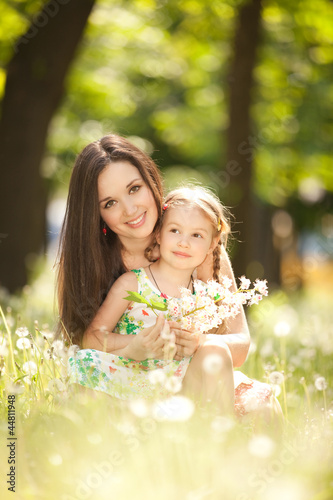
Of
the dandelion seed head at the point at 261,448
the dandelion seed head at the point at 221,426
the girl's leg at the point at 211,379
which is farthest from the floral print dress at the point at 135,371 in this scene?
the dandelion seed head at the point at 261,448

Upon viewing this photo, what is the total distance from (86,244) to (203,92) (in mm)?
11716

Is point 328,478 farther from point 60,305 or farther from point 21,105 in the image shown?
point 21,105

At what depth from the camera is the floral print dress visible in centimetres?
319

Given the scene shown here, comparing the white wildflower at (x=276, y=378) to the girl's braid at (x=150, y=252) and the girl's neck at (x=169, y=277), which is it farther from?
the girl's braid at (x=150, y=252)

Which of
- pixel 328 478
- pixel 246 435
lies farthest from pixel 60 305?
pixel 328 478

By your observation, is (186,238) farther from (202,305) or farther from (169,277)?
(202,305)

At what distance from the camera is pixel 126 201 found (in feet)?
11.9

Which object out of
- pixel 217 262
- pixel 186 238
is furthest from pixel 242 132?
pixel 186 238

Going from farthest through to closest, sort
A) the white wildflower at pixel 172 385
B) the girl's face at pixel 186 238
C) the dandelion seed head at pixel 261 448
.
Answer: the girl's face at pixel 186 238, the white wildflower at pixel 172 385, the dandelion seed head at pixel 261 448

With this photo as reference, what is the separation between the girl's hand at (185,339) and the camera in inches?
123

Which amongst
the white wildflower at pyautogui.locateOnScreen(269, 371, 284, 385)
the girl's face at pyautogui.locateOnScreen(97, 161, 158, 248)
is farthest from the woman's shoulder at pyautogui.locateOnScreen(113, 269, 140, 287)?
the white wildflower at pyautogui.locateOnScreen(269, 371, 284, 385)

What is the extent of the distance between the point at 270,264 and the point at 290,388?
1368 cm

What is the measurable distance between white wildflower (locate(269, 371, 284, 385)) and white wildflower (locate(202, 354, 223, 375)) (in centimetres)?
35

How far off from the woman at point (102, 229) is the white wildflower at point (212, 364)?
1.53 feet
